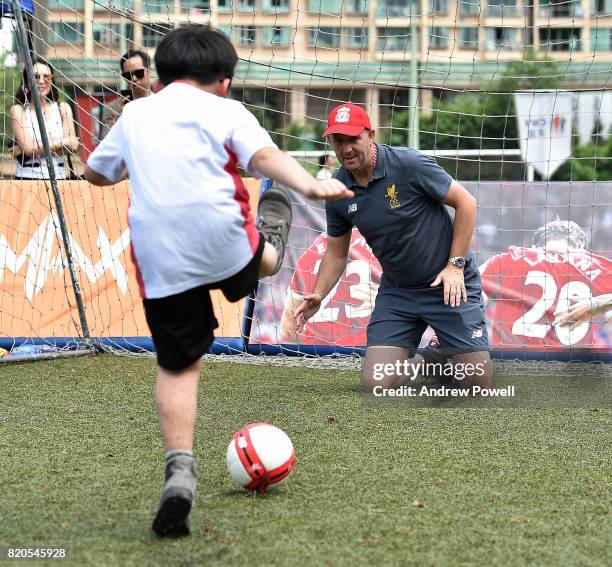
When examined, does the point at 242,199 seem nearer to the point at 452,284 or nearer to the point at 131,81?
the point at 452,284

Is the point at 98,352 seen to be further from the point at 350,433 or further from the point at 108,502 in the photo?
the point at 108,502

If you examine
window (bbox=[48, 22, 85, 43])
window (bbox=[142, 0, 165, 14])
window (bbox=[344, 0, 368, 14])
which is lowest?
window (bbox=[48, 22, 85, 43])

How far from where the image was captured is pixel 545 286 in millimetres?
7621

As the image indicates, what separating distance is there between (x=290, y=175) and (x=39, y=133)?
17.0 ft

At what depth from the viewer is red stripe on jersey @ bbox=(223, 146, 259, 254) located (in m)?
3.27

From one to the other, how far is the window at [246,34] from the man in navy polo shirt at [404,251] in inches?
124

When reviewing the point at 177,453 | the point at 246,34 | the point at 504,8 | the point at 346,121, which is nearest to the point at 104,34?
the point at 246,34

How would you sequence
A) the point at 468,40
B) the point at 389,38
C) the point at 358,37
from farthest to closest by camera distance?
the point at 468,40 → the point at 389,38 → the point at 358,37

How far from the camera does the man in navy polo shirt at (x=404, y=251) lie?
5.82 m

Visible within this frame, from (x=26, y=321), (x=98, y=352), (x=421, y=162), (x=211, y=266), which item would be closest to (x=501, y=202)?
(x=421, y=162)

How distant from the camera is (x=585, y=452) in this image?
14.6 ft

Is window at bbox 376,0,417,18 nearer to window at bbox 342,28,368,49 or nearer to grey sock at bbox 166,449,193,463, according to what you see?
window at bbox 342,28,368,49

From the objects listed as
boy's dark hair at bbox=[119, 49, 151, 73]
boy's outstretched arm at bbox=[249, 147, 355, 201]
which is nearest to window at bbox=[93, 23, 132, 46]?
boy's dark hair at bbox=[119, 49, 151, 73]

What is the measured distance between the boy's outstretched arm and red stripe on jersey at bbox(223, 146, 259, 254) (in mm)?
80
